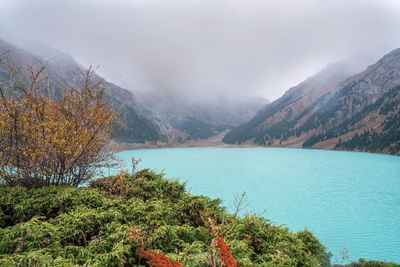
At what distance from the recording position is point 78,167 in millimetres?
15156

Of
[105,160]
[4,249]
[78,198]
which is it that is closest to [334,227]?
[105,160]

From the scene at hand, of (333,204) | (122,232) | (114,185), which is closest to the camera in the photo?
(122,232)

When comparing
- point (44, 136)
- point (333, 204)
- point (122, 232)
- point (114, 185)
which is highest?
point (44, 136)

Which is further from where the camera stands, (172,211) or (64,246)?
(172,211)

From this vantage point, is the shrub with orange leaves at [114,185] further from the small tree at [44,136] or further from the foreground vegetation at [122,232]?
the small tree at [44,136]

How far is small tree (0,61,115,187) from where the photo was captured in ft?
41.8

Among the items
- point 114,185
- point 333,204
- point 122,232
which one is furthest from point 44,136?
point 333,204

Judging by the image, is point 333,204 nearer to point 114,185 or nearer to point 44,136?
point 114,185

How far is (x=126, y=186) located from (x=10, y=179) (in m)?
4.49

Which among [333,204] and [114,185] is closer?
[114,185]

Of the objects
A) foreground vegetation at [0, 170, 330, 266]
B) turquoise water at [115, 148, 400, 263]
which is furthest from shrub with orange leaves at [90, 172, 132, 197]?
turquoise water at [115, 148, 400, 263]

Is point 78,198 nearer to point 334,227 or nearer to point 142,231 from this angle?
point 142,231

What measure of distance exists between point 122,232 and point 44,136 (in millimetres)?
6721

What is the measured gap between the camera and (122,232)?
8023 mm
